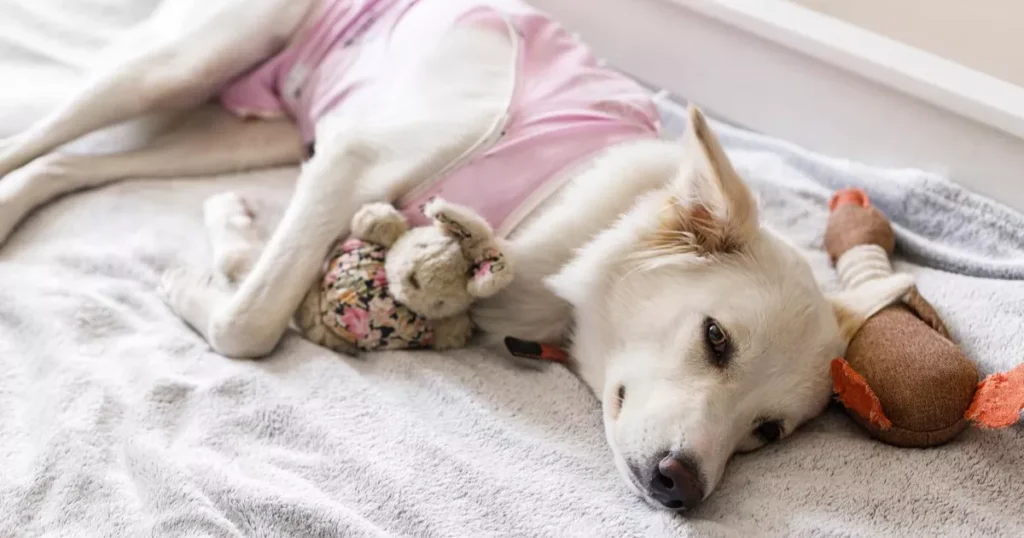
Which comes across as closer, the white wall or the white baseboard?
the white baseboard

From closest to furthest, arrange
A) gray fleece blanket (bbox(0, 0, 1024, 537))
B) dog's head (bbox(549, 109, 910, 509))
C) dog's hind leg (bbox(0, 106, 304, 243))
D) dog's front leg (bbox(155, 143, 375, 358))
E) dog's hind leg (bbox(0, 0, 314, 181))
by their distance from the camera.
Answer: gray fleece blanket (bbox(0, 0, 1024, 537)) < dog's head (bbox(549, 109, 910, 509)) < dog's front leg (bbox(155, 143, 375, 358)) < dog's hind leg (bbox(0, 106, 304, 243)) < dog's hind leg (bbox(0, 0, 314, 181))

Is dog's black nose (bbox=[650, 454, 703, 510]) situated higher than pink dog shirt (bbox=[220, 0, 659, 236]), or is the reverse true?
pink dog shirt (bbox=[220, 0, 659, 236])

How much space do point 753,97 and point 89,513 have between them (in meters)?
2.06

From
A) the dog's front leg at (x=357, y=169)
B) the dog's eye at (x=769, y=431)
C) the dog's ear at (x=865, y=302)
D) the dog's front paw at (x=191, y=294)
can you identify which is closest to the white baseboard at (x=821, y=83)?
Answer: the dog's ear at (x=865, y=302)

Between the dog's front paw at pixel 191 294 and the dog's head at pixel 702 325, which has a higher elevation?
the dog's head at pixel 702 325

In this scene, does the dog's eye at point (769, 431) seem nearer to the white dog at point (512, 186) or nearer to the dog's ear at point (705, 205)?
the white dog at point (512, 186)

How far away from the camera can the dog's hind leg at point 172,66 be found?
2.13 metres

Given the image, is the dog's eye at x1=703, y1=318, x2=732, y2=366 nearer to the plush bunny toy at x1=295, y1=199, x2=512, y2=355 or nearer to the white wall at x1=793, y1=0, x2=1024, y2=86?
the plush bunny toy at x1=295, y1=199, x2=512, y2=355

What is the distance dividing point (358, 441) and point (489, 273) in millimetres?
406

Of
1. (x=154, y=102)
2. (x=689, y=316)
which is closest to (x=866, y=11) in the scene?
(x=689, y=316)

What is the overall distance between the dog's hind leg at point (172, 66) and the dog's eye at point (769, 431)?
1741mm

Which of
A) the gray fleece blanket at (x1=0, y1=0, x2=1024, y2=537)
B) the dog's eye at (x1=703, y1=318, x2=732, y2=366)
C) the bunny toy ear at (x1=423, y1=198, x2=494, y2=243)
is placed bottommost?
the gray fleece blanket at (x1=0, y1=0, x2=1024, y2=537)

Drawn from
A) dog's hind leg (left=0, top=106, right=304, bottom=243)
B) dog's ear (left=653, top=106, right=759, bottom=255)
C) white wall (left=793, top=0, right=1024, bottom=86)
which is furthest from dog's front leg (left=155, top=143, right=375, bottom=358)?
white wall (left=793, top=0, right=1024, bottom=86)

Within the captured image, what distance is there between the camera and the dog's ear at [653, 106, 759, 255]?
1476 millimetres
